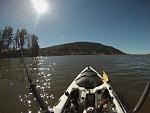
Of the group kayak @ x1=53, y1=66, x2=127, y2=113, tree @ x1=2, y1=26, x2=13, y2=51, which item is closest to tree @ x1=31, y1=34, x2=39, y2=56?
tree @ x1=2, y1=26, x2=13, y2=51

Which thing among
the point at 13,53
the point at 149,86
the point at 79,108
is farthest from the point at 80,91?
the point at 13,53

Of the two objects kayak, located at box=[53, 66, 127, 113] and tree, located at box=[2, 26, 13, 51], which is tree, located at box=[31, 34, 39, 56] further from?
kayak, located at box=[53, 66, 127, 113]

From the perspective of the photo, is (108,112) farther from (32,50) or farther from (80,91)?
(32,50)

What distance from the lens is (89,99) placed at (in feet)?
42.9

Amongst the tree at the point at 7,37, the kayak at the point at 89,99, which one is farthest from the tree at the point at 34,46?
the kayak at the point at 89,99

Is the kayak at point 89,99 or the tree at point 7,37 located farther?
the tree at point 7,37

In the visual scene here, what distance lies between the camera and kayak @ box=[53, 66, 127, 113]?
455 inches

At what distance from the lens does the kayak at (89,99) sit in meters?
11.6

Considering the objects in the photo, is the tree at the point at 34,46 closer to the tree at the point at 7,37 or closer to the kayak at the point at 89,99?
the tree at the point at 7,37

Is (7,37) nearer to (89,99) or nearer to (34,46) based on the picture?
(34,46)

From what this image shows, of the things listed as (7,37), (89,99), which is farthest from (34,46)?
(89,99)

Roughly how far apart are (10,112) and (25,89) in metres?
6.62

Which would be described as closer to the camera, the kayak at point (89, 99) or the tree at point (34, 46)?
the kayak at point (89, 99)

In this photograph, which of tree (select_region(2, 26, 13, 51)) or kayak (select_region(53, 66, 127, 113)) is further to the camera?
tree (select_region(2, 26, 13, 51))
